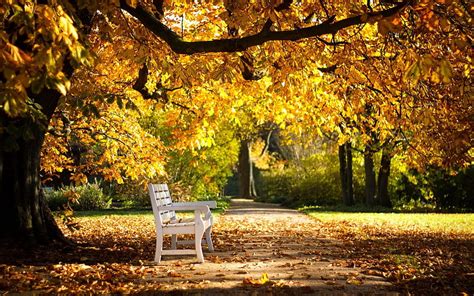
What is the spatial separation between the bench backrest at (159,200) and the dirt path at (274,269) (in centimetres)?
63

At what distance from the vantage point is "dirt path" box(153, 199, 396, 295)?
569cm

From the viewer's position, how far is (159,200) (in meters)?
8.12

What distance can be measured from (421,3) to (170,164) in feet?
68.4

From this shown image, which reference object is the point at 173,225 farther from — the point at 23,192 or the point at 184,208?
the point at 23,192

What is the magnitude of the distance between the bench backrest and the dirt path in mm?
632

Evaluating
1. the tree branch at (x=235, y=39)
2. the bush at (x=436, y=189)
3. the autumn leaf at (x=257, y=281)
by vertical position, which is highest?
the tree branch at (x=235, y=39)

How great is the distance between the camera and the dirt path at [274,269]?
18.7 feet

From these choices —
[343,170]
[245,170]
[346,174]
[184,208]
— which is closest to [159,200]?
[184,208]

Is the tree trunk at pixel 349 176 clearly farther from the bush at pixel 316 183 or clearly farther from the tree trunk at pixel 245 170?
the tree trunk at pixel 245 170

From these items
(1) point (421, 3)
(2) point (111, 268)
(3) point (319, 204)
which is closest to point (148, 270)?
(2) point (111, 268)

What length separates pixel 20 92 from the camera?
3779 millimetres

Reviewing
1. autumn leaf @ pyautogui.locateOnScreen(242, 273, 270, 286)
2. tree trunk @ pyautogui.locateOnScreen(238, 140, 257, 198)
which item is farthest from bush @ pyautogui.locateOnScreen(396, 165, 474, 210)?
autumn leaf @ pyautogui.locateOnScreen(242, 273, 270, 286)


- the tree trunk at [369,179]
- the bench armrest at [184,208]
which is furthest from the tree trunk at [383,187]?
the bench armrest at [184,208]

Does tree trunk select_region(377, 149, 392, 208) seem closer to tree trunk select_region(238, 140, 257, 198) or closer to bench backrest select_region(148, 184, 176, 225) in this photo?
bench backrest select_region(148, 184, 176, 225)
